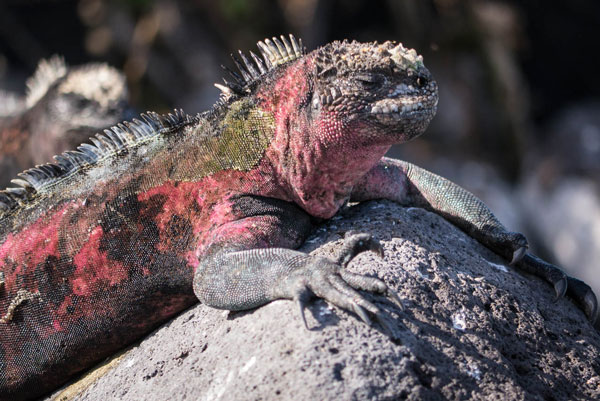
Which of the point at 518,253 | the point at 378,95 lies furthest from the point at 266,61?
the point at 518,253

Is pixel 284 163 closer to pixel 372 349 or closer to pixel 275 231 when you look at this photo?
pixel 275 231

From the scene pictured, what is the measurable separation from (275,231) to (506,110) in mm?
9806

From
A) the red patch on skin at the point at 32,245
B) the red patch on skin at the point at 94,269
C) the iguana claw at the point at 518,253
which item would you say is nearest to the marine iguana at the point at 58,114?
the red patch on skin at the point at 32,245

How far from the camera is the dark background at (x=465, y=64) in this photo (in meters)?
11.7

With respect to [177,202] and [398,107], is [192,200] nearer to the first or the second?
[177,202]

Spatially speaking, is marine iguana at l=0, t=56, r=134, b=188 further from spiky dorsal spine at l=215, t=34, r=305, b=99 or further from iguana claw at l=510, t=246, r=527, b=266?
iguana claw at l=510, t=246, r=527, b=266

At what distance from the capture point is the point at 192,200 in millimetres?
3271

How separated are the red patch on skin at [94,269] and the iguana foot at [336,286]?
A: 1079mm

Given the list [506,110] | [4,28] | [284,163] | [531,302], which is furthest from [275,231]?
[4,28]

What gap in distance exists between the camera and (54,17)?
50.0ft

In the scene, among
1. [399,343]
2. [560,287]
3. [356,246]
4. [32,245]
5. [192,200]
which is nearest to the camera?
[399,343]

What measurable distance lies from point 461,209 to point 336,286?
1468mm

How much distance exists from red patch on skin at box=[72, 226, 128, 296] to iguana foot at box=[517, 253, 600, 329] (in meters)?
2.20

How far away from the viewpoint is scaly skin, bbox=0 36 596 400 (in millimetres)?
2969
